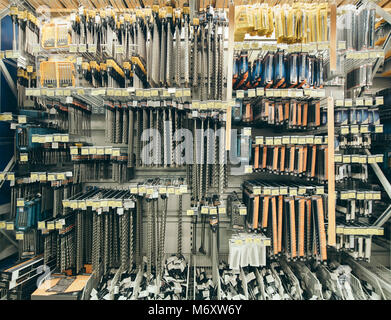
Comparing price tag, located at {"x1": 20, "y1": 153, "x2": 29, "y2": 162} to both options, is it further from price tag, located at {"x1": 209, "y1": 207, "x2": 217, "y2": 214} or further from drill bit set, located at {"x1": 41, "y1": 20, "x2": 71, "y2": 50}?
price tag, located at {"x1": 209, "y1": 207, "x2": 217, "y2": 214}

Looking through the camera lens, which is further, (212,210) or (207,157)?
(207,157)

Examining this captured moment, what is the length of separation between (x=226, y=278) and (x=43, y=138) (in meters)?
2.35

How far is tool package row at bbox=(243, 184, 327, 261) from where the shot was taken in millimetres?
1984

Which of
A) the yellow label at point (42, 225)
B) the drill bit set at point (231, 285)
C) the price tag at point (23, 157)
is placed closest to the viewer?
the drill bit set at point (231, 285)

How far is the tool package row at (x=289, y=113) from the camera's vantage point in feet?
6.65

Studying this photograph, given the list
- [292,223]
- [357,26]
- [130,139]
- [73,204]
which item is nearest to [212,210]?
[292,223]

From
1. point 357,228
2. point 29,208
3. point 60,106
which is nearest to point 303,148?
point 357,228

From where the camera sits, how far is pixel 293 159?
204cm

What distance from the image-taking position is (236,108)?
211 cm

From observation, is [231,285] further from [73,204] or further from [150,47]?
[150,47]

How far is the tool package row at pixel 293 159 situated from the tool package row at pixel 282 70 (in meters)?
0.64

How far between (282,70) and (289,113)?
17.3 inches

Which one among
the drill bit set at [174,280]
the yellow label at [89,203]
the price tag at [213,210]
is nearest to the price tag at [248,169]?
the price tag at [213,210]

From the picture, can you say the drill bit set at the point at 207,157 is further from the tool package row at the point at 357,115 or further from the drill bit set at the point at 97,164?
the tool package row at the point at 357,115
